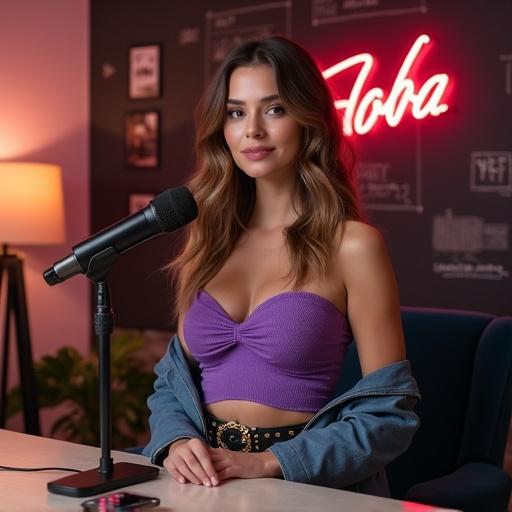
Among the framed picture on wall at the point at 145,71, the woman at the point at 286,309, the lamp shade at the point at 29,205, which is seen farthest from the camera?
the framed picture on wall at the point at 145,71

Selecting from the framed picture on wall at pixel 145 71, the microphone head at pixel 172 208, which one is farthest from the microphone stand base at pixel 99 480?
the framed picture on wall at pixel 145 71

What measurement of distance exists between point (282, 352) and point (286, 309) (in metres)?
0.09

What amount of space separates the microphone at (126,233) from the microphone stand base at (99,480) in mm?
349

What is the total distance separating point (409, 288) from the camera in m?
4.02

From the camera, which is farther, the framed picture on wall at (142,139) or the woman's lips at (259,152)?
the framed picture on wall at (142,139)

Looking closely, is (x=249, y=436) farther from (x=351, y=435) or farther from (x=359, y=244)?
(x=359, y=244)

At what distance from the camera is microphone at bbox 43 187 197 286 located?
1.72 m

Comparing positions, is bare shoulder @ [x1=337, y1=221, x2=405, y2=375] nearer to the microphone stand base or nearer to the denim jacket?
the denim jacket

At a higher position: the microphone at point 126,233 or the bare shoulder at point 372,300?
the microphone at point 126,233

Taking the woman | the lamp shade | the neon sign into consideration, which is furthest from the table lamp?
the woman

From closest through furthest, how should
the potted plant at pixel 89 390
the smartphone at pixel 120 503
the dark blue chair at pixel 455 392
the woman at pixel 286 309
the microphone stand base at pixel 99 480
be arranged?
the smartphone at pixel 120 503 → the microphone stand base at pixel 99 480 → the woman at pixel 286 309 → the dark blue chair at pixel 455 392 → the potted plant at pixel 89 390

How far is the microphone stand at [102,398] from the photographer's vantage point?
5.59ft

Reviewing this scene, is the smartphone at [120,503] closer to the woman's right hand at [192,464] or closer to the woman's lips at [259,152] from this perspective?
the woman's right hand at [192,464]

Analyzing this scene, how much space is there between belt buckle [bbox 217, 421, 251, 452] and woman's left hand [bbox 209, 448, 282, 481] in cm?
15
